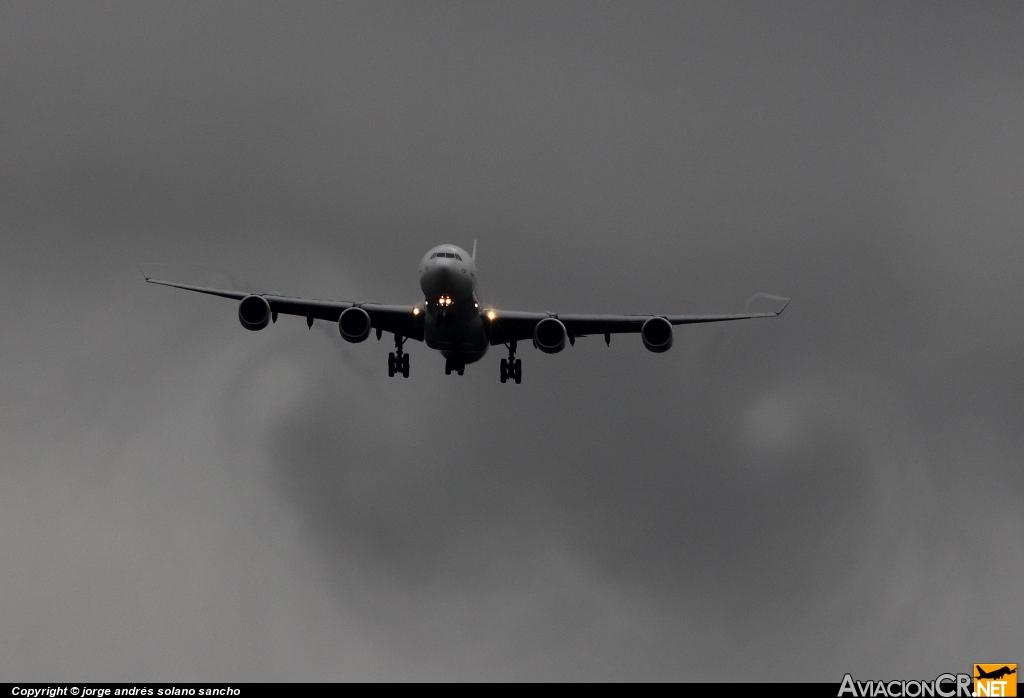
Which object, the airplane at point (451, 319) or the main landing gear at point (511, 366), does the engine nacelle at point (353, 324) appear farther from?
the main landing gear at point (511, 366)

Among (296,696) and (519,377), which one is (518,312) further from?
(296,696)

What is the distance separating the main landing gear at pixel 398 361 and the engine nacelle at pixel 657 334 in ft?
44.3

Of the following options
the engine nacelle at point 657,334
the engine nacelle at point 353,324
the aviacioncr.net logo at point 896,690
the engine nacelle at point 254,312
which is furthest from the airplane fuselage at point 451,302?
the aviacioncr.net logo at point 896,690

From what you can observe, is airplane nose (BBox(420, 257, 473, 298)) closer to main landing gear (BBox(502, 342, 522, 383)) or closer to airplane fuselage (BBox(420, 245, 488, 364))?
airplane fuselage (BBox(420, 245, 488, 364))

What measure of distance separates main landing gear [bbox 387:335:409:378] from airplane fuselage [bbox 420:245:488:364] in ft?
15.8

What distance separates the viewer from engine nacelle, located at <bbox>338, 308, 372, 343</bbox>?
55.2 m

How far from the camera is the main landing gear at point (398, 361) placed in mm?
62250

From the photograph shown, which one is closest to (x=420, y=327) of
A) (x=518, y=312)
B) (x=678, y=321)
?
(x=518, y=312)

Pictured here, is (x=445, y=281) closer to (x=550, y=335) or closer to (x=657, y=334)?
(x=550, y=335)

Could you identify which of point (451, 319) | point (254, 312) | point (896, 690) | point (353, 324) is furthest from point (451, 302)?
point (896, 690)

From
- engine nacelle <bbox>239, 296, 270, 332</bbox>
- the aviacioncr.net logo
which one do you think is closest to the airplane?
engine nacelle <bbox>239, 296, 270, 332</bbox>

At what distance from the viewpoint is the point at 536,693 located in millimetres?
66438

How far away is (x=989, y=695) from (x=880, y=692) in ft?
26.0

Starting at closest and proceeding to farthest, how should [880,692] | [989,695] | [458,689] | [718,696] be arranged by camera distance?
1. [880,692]
2. [989,695]
3. [718,696]
4. [458,689]
